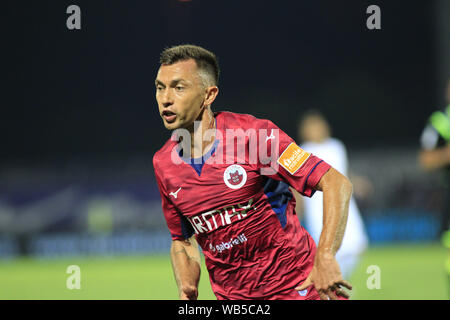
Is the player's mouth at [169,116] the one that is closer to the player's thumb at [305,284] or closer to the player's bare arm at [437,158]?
the player's thumb at [305,284]

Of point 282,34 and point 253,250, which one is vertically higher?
point 282,34

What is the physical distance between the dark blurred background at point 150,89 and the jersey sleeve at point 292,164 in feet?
43.0

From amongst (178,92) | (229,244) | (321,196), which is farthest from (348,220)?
(178,92)

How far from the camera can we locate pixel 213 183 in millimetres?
3633

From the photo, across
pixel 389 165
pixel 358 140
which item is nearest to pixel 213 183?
pixel 389 165

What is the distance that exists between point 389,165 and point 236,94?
1531 cm

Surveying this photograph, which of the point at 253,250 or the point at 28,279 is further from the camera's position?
the point at 28,279

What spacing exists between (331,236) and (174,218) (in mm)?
1029

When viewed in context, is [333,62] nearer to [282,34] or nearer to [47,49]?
[282,34]

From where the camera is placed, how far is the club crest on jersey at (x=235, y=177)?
358cm

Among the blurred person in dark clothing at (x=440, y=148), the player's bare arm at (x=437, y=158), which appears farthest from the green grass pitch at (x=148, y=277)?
the player's bare arm at (x=437, y=158)

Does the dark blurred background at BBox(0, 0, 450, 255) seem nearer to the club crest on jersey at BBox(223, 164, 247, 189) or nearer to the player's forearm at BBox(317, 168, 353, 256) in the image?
the club crest on jersey at BBox(223, 164, 247, 189)

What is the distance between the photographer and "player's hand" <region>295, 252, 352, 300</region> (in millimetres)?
3070

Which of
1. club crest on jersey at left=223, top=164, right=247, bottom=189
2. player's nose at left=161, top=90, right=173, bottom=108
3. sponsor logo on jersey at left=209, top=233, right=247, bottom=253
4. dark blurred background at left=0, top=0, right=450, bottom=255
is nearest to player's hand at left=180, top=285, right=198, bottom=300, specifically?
sponsor logo on jersey at left=209, top=233, right=247, bottom=253
